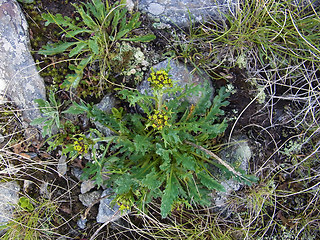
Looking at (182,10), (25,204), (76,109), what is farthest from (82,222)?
(182,10)

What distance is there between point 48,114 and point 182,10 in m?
2.03

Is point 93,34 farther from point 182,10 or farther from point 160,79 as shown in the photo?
point 160,79

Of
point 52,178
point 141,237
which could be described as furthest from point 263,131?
point 52,178

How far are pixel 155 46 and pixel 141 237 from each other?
2555mm

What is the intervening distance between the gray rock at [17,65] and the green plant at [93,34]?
0.91ft

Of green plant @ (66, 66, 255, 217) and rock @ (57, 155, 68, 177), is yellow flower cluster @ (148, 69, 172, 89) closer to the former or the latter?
green plant @ (66, 66, 255, 217)

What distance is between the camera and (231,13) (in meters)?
2.78

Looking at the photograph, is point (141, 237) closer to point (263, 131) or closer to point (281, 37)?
point (263, 131)

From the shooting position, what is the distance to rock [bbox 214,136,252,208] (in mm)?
3061

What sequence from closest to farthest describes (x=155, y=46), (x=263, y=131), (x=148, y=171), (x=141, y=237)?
(x=148, y=171) → (x=155, y=46) → (x=263, y=131) → (x=141, y=237)

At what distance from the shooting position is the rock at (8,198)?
3.17m

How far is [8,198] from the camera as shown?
3191 millimetres

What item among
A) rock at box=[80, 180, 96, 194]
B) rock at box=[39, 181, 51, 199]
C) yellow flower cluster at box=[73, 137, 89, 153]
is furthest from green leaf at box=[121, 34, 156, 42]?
rock at box=[39, 181, 51, 199]

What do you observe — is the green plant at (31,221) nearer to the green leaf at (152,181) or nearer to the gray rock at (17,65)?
the gray rock at (17,65)
